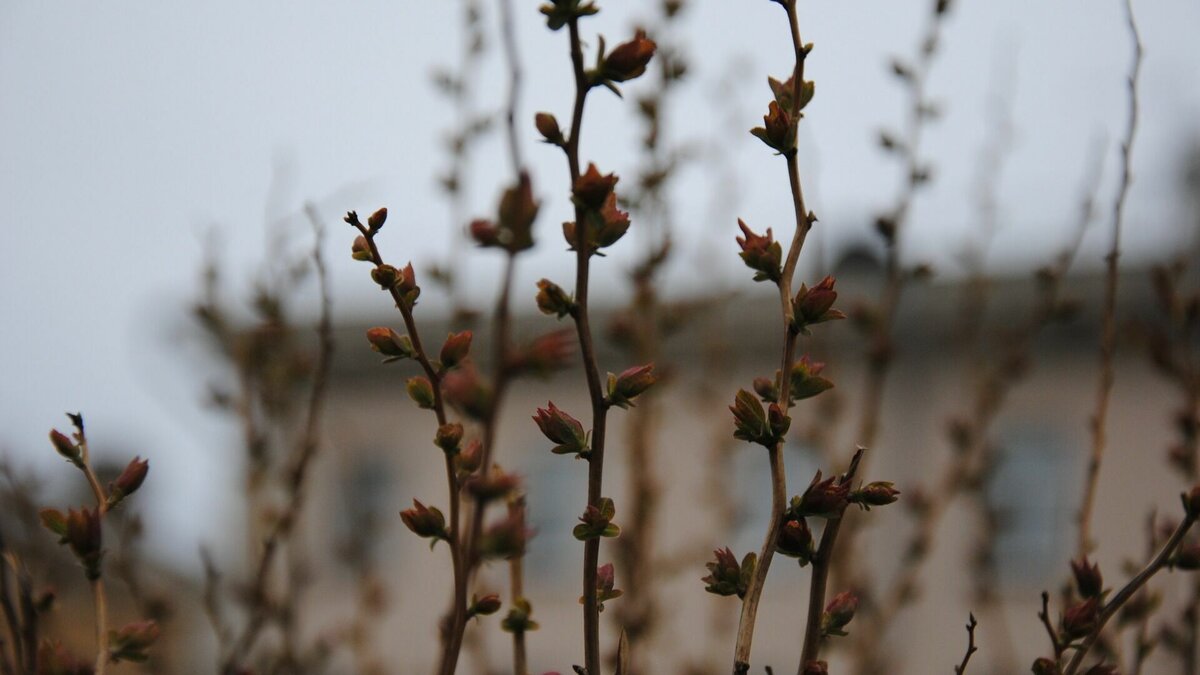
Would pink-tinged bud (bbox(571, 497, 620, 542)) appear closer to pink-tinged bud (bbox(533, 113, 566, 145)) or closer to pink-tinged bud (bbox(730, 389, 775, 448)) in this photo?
pink-tinged bud (bbox(730, 389, 775, 448))

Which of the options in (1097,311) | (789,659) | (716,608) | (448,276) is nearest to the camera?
(448,276)

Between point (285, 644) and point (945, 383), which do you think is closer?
point (285, 644)

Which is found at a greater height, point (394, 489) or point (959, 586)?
point (394, 489)

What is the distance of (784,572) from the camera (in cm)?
1129

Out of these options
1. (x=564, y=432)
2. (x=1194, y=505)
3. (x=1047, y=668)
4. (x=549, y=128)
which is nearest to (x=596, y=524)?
(x=564, y=432)

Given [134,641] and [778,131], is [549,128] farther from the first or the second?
[134,641]

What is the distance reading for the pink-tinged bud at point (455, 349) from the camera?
920 mm

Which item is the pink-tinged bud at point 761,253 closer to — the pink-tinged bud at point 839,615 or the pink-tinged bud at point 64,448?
the pink-tinged bud at point 839,615

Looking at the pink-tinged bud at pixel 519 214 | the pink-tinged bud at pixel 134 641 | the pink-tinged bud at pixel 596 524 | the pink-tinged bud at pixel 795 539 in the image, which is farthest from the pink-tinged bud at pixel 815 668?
the pink-tinged bud at pixel 134 641

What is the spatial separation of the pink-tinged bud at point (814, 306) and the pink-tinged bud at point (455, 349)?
26 cm

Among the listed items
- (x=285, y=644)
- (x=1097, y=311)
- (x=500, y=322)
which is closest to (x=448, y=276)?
(x=285, y=644)

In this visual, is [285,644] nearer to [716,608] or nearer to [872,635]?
[872,635]

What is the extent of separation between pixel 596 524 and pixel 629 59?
1.10 ft

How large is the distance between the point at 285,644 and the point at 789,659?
10474 millimetres
